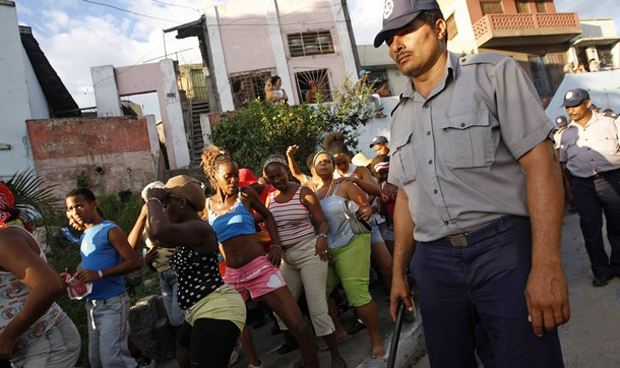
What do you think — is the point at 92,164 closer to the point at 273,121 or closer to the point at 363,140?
the point at 273,121

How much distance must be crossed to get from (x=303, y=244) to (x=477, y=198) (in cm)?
212

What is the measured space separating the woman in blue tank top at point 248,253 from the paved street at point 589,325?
1153 millimetres

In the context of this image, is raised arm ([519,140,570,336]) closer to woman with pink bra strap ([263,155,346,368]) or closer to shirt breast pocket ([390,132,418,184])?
shirt breast pocket ([390,132,418,184])

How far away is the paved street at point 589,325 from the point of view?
9.25 feet

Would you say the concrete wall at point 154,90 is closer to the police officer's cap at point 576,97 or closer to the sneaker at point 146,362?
the sneaker at point 146,362

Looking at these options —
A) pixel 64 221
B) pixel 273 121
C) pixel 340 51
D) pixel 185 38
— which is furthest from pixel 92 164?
pixel 340 51

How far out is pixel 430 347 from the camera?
1.91m

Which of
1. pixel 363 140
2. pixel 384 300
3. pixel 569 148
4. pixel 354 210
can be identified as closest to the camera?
pixel 354 210

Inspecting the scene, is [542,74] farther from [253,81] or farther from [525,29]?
[253,81]

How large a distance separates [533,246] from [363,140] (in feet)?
42.3

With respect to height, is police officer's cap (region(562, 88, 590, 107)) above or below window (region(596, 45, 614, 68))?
below

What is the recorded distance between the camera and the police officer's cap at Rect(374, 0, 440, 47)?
1.72m

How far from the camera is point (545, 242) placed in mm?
1491

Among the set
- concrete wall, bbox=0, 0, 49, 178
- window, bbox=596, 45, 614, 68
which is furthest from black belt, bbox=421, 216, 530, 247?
window, bbox=596, 45, 614, 68
